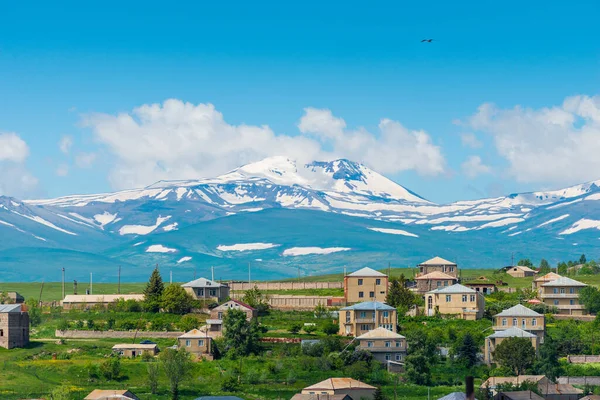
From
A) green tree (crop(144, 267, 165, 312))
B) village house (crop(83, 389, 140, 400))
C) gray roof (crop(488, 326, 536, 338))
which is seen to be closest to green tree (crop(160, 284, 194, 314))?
green tree (crop(144, 267, 165, 312))

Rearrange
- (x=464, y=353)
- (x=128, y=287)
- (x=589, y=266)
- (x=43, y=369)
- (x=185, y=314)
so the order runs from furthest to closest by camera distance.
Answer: (x=128, y=287), (x=589, y=266), (x=185, y=314), (x=464, y=353), (x=43, y=369)

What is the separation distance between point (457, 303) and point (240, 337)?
21.5 m

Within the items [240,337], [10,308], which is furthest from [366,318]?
[10,308]

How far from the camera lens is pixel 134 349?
8275 centimetres

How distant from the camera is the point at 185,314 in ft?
A: 324

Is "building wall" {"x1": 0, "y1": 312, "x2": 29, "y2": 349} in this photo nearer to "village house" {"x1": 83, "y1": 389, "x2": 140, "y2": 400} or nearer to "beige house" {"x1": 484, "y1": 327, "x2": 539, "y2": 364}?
"village house" {"x1": 83, "y1": 389, "x2": 140, "y2": 400}

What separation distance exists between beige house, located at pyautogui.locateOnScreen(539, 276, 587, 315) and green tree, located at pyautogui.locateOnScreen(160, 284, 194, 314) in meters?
27.2

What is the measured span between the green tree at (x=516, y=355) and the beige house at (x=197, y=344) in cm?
1735

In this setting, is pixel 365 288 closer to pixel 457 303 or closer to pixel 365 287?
pixel 365 287

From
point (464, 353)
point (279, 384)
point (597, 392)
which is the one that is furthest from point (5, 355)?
point (597, 392)

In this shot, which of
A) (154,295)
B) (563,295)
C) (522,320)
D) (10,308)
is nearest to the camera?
(10,308)

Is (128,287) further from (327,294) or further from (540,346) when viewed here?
(540,346)

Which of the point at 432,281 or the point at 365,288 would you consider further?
the point at 432,281

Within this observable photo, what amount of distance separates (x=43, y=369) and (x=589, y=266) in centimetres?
8366
